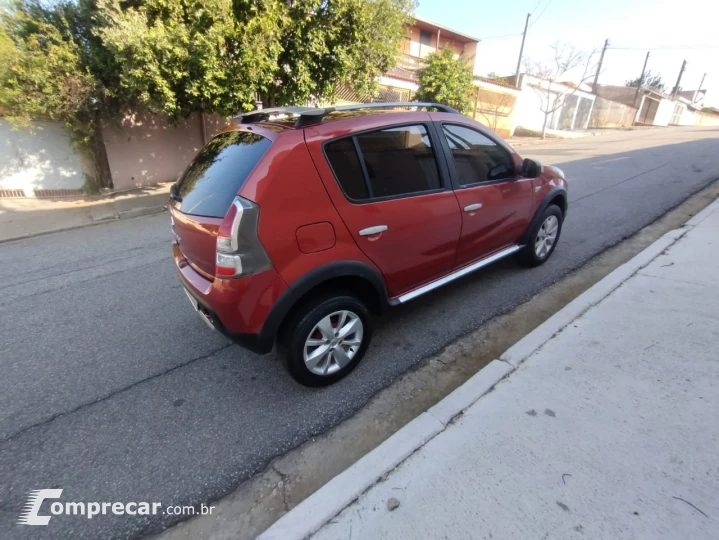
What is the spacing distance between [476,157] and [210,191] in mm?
2236

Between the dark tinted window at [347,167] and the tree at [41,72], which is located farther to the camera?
the tree at [41,72]

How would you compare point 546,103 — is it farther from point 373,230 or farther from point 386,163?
point 373,230

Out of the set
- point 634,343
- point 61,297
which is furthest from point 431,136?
point 61,297

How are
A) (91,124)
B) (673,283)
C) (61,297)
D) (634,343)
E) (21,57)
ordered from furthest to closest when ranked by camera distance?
(91,124), (21,57), (61,297), (673,283), (634,343)

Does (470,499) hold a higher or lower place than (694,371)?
lower

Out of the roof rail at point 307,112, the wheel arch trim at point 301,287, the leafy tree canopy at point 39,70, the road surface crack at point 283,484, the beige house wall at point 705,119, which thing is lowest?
the road surface crack at point 283,484

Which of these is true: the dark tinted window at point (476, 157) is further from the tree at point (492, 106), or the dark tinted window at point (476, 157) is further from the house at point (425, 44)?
the tree at point (492, 106)

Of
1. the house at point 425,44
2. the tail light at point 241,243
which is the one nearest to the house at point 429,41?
the house at point 425,44

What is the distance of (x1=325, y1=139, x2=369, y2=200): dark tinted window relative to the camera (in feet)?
7.33

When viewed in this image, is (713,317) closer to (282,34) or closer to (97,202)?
(282,34)

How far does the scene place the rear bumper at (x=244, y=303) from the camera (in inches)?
79.4

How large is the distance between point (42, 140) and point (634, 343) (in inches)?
470

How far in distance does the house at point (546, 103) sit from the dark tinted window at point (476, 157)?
78.7ft

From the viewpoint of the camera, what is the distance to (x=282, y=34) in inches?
272
